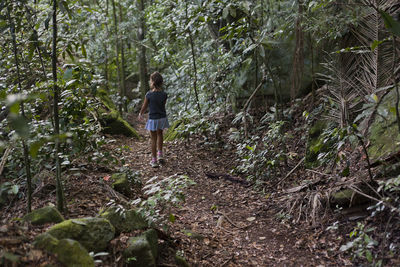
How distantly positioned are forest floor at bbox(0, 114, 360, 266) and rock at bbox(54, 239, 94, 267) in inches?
2.7

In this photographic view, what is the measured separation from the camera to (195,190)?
5.32m

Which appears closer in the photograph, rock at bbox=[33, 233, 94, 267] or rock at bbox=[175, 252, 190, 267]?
rock at bbox=[33, 233, 94, 267]

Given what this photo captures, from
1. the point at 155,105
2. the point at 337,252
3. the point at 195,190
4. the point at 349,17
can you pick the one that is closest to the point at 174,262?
the point at 337,252

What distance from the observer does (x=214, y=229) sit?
4.18 m

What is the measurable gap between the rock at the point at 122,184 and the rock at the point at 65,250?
2137 mm

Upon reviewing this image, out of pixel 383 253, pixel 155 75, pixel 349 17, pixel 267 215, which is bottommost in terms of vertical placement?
pixel 267 215

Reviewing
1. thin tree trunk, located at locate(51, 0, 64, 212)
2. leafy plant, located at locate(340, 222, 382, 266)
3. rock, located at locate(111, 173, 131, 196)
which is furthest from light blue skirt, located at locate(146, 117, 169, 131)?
leafy plant, located at locate(340, 222, 382, 266)

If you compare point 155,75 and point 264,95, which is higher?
point 155,75

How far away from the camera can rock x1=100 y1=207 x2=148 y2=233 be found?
10.5 feet

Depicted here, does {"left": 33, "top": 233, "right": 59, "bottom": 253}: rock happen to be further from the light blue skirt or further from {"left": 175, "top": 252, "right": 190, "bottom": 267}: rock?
the light blue skirt

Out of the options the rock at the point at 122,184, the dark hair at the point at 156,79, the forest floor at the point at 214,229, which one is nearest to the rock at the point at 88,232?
the forest floor at the point at 214,229

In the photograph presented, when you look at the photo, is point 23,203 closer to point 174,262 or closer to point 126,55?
point 174,262

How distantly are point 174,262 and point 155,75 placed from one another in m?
3.92

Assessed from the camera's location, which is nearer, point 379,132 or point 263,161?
point 379,132
